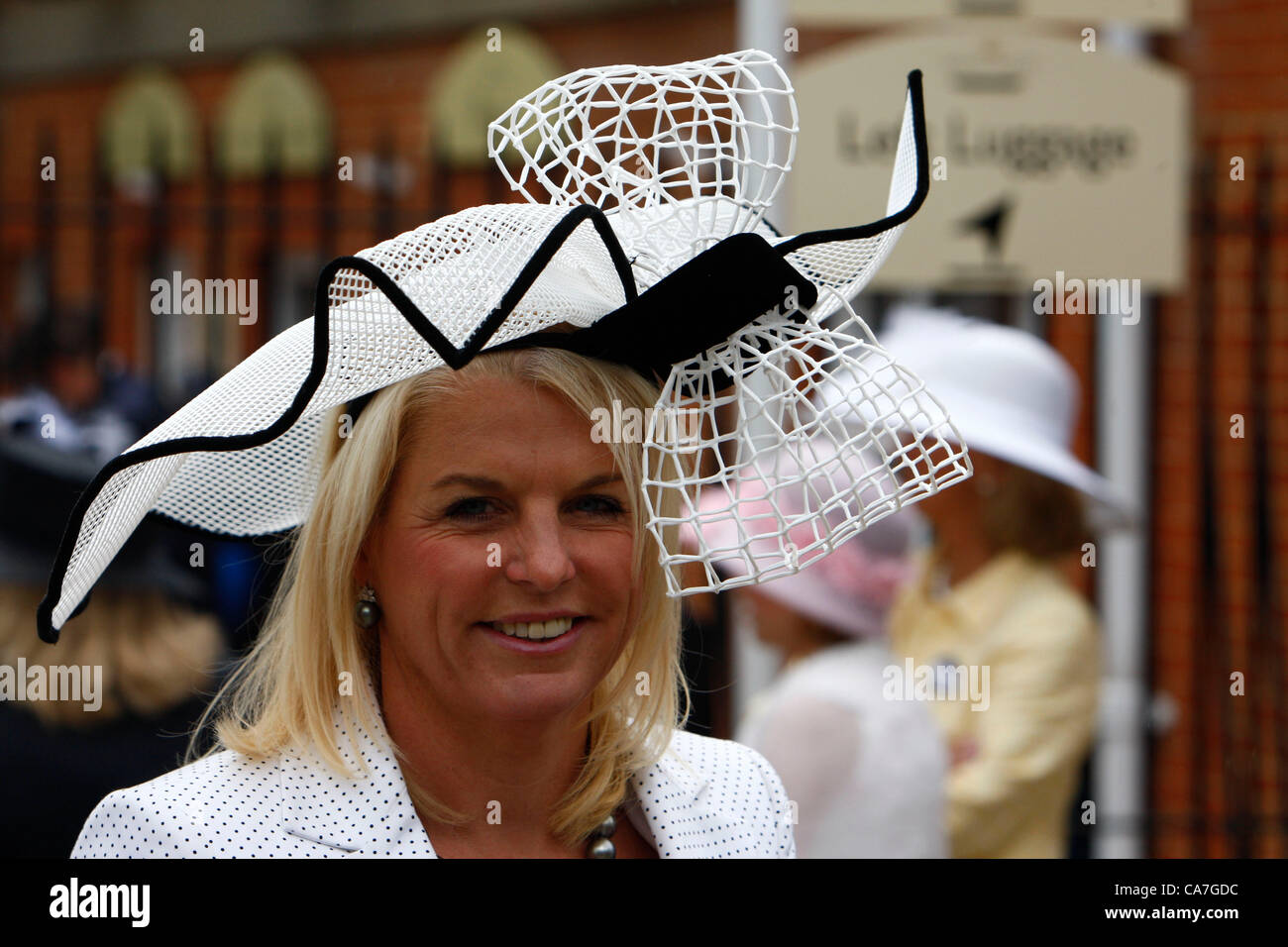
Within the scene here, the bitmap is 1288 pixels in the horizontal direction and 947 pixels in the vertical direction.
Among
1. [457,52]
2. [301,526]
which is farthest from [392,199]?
[301,526]

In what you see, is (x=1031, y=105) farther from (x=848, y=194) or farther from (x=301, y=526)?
(x=301, y=526)

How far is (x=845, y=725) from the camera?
106 inches

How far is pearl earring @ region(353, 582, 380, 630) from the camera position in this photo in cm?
171

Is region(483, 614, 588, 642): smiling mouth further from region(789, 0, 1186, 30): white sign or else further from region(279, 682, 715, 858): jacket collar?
region(789, 0, 1186, 30): white sign

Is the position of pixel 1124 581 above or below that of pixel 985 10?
below

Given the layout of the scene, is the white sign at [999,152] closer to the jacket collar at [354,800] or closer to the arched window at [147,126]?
the jacket collar at [354,800]

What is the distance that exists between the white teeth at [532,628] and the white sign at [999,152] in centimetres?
206

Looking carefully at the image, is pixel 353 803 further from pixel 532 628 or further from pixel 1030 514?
pixel 1030 514

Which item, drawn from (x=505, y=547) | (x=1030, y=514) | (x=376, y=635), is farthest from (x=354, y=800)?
(x=1030, y=514)

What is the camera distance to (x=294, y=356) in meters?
1.55

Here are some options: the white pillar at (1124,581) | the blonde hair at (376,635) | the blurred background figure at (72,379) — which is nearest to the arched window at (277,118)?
the blurred background figure at (72,379)

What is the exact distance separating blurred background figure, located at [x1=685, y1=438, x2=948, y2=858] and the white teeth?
0.86 metres

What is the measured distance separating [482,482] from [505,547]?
0.25 ft
